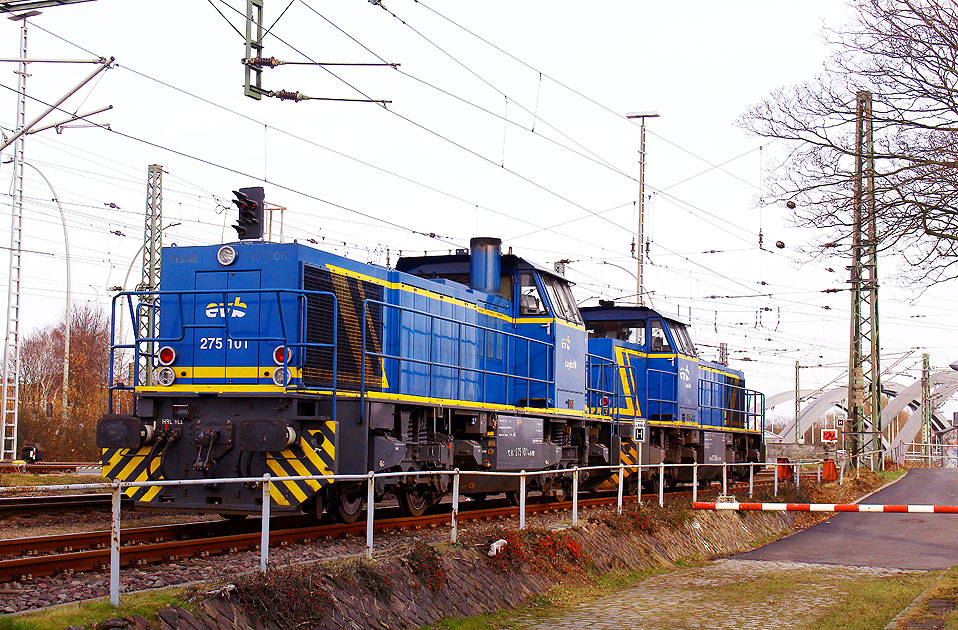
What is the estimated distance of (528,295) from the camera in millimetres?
16109

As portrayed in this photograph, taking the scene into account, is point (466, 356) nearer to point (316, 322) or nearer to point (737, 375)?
point (316, 322)

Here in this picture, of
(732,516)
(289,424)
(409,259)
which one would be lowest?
(732,516)

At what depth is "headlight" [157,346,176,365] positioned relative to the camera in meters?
11.5

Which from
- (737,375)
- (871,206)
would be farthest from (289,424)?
(737,375)

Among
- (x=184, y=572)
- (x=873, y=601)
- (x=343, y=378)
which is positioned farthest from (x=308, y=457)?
(x=873, y=601)

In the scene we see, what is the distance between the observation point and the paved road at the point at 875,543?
13000mm

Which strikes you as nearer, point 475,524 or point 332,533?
point 332,533

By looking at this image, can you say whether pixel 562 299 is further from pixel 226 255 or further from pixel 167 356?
pixel 167 356

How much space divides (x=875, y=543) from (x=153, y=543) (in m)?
10.7

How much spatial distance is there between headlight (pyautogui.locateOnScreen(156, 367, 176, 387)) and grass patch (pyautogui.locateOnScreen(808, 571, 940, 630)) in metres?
7.59

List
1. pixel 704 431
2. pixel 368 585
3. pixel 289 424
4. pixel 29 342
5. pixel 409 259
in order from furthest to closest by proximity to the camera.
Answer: pixel 29 342
pixel 704 431
pixel 409 259
pixel 289 424
pixel 368 585

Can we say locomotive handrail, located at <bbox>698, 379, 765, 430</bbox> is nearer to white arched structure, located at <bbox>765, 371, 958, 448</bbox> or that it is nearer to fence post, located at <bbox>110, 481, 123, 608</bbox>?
fence post, located at <bbox>110, 481, 123, 608</bbox>

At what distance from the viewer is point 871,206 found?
11.8m

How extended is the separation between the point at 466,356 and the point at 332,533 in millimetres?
4194
